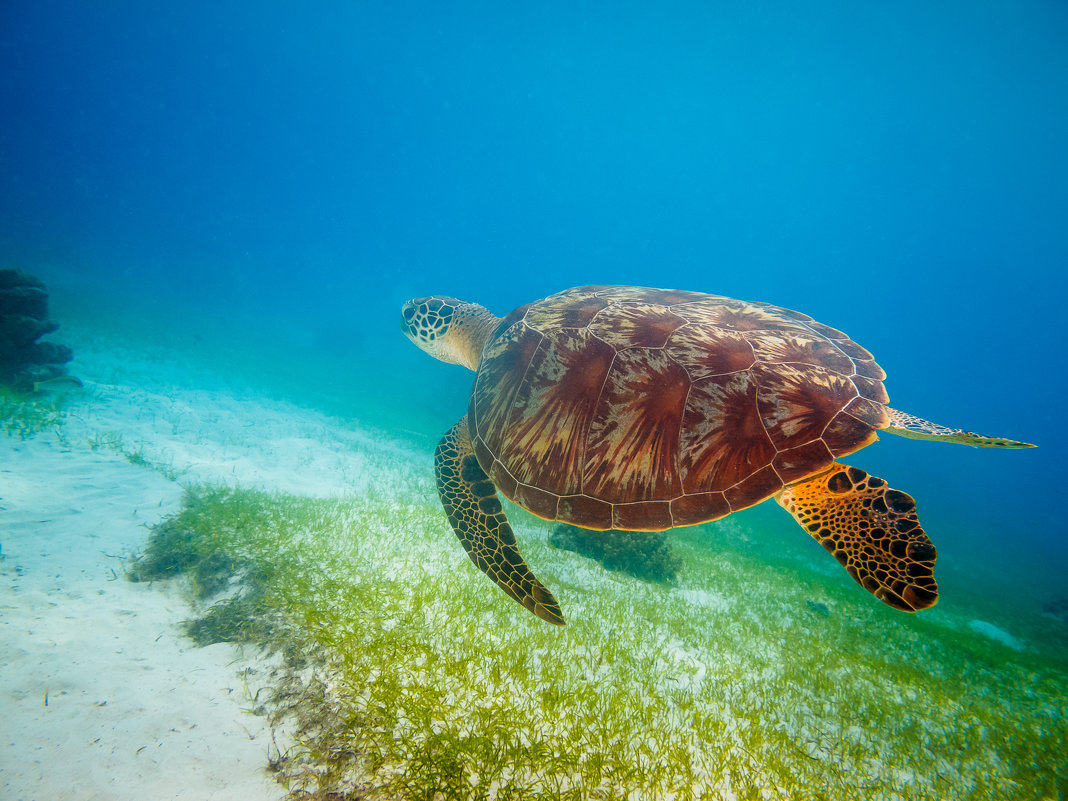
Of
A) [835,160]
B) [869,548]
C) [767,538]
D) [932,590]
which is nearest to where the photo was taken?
[932,590]

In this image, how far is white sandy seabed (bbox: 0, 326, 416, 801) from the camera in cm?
179

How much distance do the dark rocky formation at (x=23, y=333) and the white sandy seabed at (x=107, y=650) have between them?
2751 mm

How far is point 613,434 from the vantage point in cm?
286

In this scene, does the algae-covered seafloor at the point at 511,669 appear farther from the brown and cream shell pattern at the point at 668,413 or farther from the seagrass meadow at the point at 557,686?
the brown and cream shell pattern at the point at 668,413

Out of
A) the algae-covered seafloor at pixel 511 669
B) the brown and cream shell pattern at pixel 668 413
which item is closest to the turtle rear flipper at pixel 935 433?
the brown and cream shell pattern at pixel 668 413

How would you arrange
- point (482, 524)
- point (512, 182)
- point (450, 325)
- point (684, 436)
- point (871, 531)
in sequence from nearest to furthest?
point (871, 531) < point (684, 436) < point (482, 524) < point (450, 325) < point (512, 182)

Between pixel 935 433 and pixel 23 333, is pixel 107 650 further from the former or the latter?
pixel 23 333

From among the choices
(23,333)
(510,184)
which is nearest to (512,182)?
(510,184)

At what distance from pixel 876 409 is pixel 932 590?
1218mm

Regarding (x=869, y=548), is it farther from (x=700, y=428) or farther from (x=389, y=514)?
(x=389, y=514)

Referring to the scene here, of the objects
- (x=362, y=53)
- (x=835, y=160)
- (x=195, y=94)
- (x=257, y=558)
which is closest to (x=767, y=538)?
(x=257, y=558)

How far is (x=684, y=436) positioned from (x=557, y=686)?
2.17 metres

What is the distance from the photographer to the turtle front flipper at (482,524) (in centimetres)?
280

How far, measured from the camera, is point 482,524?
131 inches
